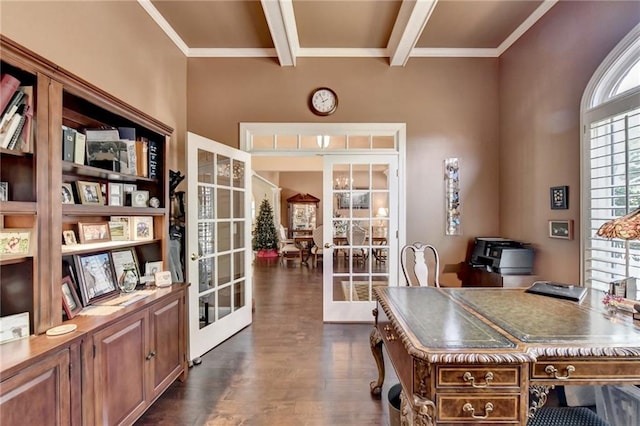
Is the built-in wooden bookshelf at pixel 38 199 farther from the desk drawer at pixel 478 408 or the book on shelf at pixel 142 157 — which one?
the desk drawer at pixel 478 408

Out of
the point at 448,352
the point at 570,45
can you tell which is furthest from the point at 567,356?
the point at 570,45

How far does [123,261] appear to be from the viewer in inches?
82.4

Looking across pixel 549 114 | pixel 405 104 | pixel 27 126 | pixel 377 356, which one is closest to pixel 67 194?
pixel 27 126

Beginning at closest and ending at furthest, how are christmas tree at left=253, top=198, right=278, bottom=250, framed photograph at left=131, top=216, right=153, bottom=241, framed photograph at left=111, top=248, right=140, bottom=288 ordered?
framed photograph at left=111, top=248, right=140, bottom=288 < framed photograph at left=131, top=216, right=153, bottom=241 < christmas tree at left=253, top=198, right=278, bottom=250

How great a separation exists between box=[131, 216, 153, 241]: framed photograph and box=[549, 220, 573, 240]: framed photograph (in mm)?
3366

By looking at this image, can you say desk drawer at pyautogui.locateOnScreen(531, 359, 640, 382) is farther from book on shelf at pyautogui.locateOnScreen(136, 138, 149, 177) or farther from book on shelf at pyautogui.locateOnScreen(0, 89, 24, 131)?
book on shelf at pyautogui.locateOnScreen(136, 138, 149, 177)

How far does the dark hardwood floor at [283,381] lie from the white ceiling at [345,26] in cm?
305

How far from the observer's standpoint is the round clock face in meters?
3.47

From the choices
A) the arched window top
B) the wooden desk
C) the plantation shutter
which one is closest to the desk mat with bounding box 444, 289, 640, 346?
the wooden desk

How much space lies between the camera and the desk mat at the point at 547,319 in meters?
1.23

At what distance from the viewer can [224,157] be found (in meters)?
3.07

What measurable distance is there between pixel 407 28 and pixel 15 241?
316cm

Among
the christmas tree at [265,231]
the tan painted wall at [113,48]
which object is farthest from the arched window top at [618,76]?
the christmas tree at [265,231]

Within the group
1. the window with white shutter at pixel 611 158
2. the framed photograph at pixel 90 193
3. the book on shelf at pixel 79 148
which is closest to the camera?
the book on shelf at pixel 79 148
